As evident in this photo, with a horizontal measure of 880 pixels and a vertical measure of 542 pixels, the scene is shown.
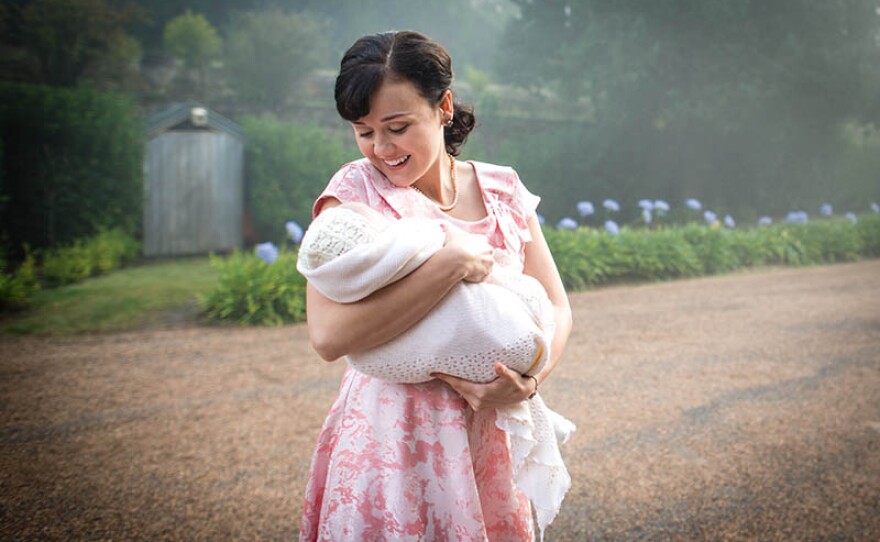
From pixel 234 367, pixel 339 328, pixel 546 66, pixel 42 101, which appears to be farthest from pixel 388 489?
pixel 546 66

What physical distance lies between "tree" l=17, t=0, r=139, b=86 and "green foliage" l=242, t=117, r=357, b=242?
15.7ft

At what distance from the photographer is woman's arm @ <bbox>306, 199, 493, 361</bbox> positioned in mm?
1073

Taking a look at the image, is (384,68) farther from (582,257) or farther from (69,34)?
(69,34)

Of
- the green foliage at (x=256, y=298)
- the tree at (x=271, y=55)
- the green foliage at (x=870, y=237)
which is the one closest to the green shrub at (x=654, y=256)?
the green foliage at (x=870, y=237)

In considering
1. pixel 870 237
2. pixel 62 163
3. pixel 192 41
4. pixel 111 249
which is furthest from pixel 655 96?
pixel 192 41

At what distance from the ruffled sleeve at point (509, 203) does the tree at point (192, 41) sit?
18398 mm

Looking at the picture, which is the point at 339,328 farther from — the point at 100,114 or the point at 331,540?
the point at 100,114

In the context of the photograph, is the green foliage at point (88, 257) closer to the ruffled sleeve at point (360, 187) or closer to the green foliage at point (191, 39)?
the ruffled sleeve at point (360, 187)

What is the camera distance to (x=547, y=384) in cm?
401

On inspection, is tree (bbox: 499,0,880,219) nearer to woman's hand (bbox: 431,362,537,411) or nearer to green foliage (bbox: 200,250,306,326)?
green foliage (bbox: 200,250,306,326)

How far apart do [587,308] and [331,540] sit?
522cm

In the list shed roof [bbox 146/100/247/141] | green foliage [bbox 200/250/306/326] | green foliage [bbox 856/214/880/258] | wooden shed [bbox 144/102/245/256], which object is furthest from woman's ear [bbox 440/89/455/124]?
green foliage [bbox 856/214/880/258]

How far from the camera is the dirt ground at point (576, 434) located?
2389 millimetres

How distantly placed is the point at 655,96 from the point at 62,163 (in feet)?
36.4
